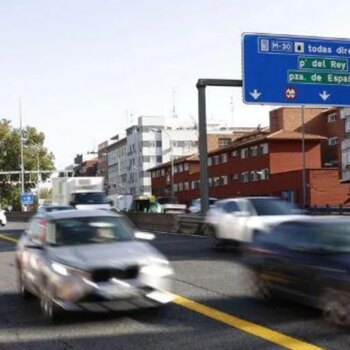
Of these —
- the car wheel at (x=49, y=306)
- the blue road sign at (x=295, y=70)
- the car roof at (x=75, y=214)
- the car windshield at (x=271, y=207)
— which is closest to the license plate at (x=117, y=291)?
the car wheel at (x=49, y=306)

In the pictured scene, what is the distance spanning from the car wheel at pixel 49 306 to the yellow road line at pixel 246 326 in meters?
1.97

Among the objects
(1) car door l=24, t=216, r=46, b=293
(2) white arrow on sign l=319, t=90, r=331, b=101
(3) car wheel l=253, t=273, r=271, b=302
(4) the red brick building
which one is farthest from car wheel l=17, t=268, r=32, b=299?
(4) the red brick building

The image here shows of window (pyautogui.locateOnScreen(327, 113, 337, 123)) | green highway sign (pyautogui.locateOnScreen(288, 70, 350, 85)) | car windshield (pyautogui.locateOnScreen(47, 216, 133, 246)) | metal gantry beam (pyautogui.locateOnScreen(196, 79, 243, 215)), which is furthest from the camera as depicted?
window (pyautogui.locateOnScreen(327, 113, 337, 123))

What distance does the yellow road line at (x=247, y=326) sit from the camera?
736cm

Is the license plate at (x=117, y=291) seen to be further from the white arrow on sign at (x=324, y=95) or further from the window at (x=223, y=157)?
the window at (x=223, y=157)

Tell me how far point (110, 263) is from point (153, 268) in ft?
1.96

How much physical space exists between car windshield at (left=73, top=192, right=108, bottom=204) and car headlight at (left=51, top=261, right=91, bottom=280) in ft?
103

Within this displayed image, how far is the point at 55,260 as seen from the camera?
9.02 metres

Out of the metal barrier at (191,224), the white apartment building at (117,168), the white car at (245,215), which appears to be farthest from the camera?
the white apartment building at (117,168)

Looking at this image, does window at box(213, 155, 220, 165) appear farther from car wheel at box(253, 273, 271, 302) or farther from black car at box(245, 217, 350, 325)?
black car at box(245, 217, 350, 325)

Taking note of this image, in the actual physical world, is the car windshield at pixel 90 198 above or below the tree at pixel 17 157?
below

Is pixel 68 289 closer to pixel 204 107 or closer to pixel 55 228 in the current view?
pixel 55 228

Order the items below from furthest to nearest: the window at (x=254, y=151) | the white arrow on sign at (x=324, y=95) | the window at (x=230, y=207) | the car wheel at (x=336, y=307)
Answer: the window at (x=254, y=151)
the white arrow on sign at (x=324, y=95)
the window at (x=230, y=207)
the car wheel at (x=336, y=307)

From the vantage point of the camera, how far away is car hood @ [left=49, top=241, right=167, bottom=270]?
28.4 ft
